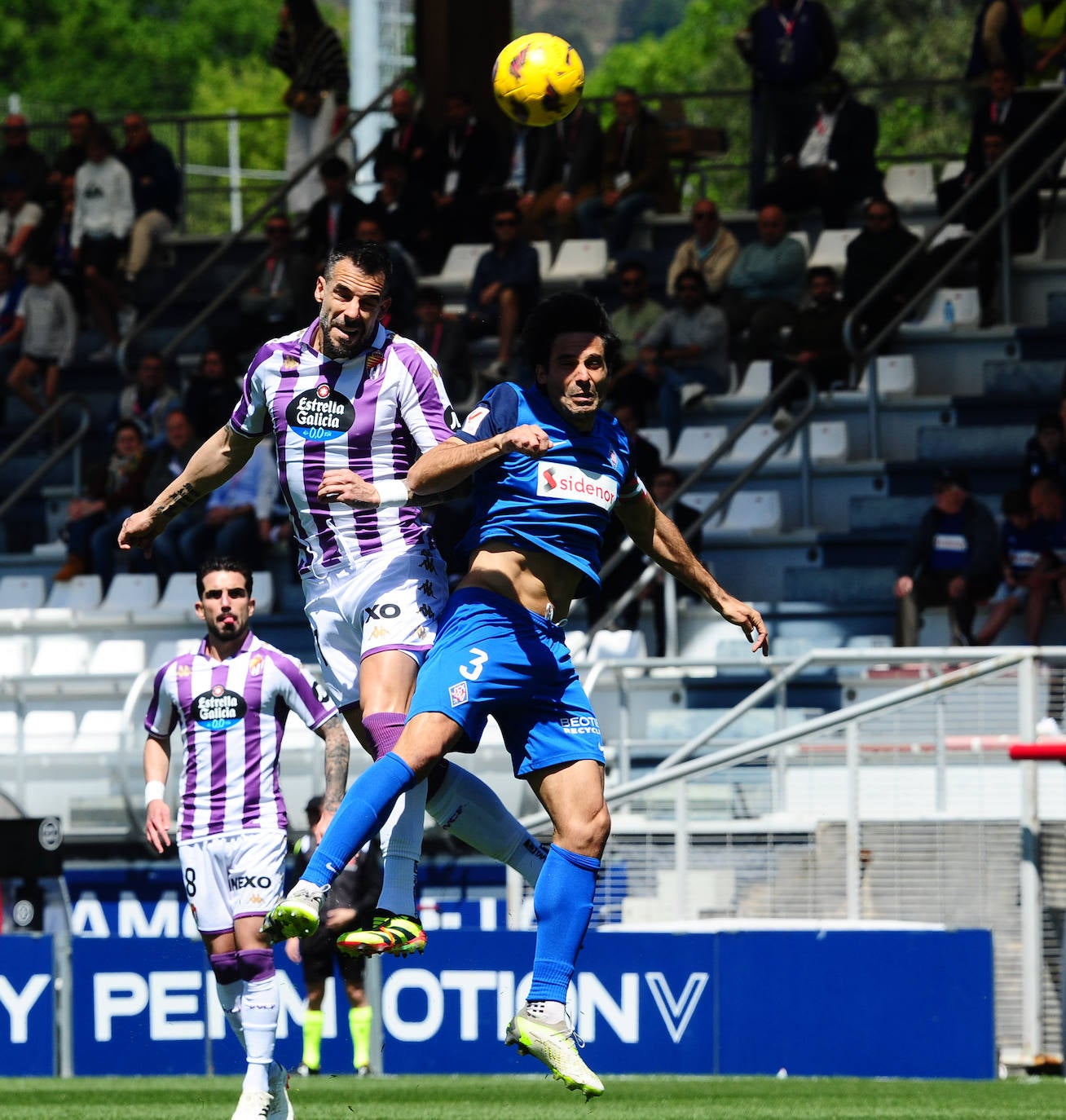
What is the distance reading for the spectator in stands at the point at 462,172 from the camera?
1788 cm

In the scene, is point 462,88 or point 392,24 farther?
point 392,24

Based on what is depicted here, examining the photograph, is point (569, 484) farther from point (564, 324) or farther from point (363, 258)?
point (363, 258)

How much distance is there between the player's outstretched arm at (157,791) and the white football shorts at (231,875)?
0.20 metres

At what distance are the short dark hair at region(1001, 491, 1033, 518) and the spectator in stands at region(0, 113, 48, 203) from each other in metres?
10.5

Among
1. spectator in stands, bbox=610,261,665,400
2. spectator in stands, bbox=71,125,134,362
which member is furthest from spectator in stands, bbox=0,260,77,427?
spectator in stands, bbox=610,261,665,400

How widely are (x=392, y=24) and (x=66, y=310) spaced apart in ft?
43.4

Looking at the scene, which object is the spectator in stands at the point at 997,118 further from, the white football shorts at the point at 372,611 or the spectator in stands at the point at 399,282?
the white football shorts at the point at 372,611

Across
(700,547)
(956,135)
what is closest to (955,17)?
(956,135)

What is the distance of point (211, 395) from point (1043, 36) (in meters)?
7.50

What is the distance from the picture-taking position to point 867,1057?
1106 centimetres

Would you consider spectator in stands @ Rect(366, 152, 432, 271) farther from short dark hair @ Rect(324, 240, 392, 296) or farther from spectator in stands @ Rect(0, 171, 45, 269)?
short dark hair @ Rect(324, 240, 392, 296)

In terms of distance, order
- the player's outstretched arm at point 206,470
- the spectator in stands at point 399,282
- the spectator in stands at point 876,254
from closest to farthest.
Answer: the player's outstretched arm at point 206,470
the spectator in stands at point 399,282
the spectator in stands at point 876,254

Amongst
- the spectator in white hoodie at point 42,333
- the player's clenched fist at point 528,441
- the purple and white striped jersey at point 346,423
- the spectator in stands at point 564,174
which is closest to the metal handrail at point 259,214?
the spectator in white hoodie at point 42,333

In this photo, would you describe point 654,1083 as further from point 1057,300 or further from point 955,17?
point 955,17
